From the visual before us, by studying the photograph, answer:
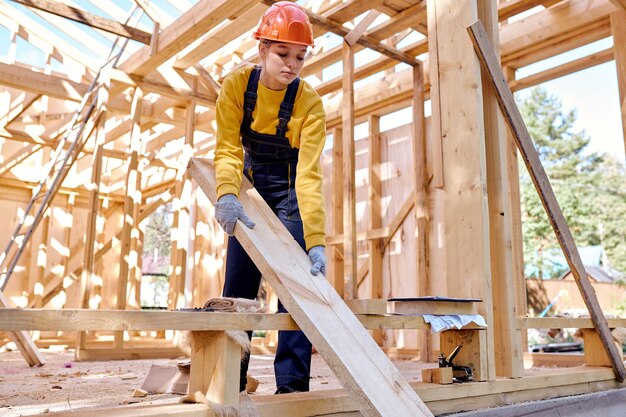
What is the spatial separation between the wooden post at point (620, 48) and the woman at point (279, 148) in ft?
10.3

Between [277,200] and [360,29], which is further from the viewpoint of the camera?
[360,29]

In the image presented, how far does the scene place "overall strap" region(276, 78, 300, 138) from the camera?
2.24 m

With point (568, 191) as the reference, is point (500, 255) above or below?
below

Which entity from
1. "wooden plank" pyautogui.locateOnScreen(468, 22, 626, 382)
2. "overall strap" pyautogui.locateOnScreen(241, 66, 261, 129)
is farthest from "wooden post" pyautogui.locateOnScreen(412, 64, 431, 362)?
"overall strap" pyautogui.locateOnScreen(241, 66, 261, 129)

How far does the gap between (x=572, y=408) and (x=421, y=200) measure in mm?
3062

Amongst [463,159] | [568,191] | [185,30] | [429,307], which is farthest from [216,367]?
[568,191]

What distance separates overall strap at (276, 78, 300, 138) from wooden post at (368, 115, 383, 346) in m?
4.13

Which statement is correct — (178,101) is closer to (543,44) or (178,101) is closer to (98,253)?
(98,253)

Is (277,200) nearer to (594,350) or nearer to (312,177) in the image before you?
(312,177)

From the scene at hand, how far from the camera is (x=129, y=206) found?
5.41 m

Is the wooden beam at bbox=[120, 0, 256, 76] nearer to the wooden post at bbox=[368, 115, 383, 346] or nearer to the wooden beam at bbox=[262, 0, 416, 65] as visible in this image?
the wooden beam at bbox=[262, 0, 416, 65]

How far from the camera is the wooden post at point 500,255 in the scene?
248 centimetres

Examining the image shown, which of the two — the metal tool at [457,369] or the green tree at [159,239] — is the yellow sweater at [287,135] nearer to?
the metal tool at [457,369]

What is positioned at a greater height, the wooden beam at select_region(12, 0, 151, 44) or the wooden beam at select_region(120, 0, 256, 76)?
the wooden beam at select_region(12, 0, 151, 44)
